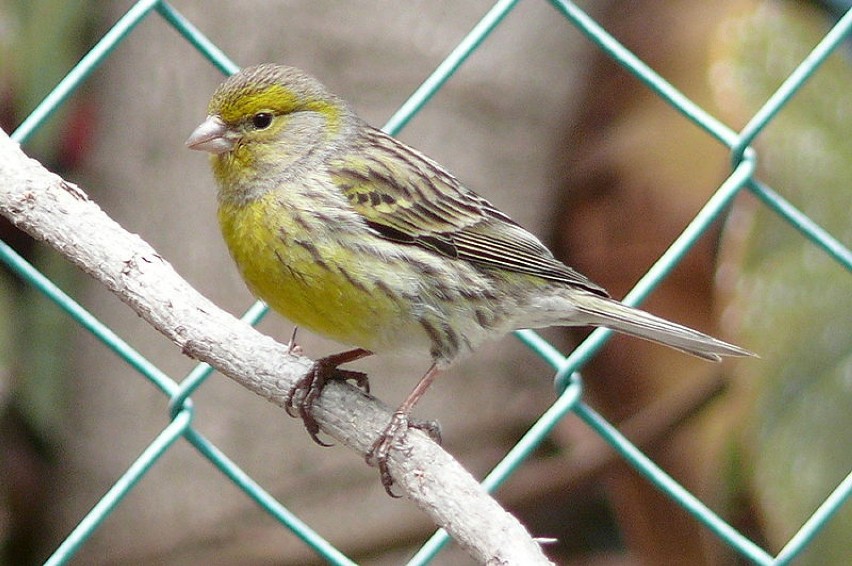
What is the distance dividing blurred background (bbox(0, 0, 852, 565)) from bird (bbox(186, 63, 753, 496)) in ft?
1.36

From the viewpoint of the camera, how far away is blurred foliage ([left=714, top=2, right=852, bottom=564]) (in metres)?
2.65

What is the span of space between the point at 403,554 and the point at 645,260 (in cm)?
108

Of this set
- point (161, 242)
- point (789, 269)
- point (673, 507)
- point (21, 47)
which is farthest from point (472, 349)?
point (673, 507)

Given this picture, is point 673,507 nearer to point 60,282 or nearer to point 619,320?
point 619,320

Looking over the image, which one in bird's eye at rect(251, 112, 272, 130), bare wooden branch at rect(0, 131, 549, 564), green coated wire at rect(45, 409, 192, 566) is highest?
bird's eye at rect(251, 112, 272, 130)

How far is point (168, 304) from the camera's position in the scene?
1855mm

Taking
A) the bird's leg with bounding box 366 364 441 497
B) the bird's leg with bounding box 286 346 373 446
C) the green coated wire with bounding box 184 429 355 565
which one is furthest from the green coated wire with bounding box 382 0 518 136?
the green coated wire with bounding box 184 429 355 565

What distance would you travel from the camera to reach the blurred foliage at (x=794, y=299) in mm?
2648

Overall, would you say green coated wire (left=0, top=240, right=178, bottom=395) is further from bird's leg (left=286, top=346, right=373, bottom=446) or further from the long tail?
the long tail

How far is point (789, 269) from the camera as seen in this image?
2.75 meters

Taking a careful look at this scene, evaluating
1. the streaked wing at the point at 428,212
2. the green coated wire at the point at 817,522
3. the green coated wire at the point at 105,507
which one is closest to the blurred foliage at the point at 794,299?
the green coated wire at the point at 817,522

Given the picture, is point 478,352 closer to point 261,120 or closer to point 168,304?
point 261,120

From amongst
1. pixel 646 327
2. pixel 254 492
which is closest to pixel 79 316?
pixel 254 492

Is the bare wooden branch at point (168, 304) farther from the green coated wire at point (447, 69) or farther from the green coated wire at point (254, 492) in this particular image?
the green coated wire at point (447, 69)
